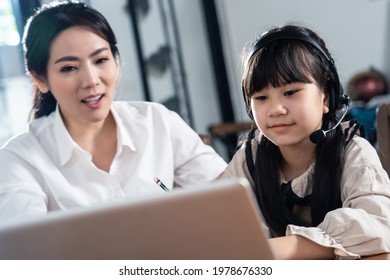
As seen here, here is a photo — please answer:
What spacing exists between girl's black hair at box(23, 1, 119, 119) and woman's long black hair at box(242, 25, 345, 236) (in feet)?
1.71

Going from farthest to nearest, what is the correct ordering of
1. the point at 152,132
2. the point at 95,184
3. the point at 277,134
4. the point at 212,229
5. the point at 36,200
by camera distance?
the point at 152,132 → the point at 95,184 → the point at 36,200 → the point at 277,134 → the point at 212,229

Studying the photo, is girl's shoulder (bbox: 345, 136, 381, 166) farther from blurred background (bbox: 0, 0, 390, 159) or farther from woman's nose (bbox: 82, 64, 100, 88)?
blurred background (bbox: 0, 0, 390, 159)

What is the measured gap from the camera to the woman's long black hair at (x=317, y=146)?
109 cm

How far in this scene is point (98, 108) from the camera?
152 cm

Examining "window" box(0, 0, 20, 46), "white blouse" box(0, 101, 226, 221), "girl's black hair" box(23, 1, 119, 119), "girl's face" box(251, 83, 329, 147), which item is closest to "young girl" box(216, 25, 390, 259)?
"girl's face" box(251, 83, 329, 147)

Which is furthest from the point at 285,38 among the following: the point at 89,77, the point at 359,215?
the point at 89,77

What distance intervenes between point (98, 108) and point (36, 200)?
0.89 ft

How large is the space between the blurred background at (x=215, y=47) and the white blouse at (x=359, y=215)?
9.33 ft

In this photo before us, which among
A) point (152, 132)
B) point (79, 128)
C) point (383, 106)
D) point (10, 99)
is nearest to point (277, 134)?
point (383, 106)

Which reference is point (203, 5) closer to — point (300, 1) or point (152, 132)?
point (300, 1)

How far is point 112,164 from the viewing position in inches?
60.8

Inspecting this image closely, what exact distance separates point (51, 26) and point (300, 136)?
726 mm

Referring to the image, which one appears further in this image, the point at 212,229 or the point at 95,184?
the point at 95,184

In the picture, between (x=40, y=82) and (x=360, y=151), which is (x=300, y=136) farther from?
(x=40, y=82)
